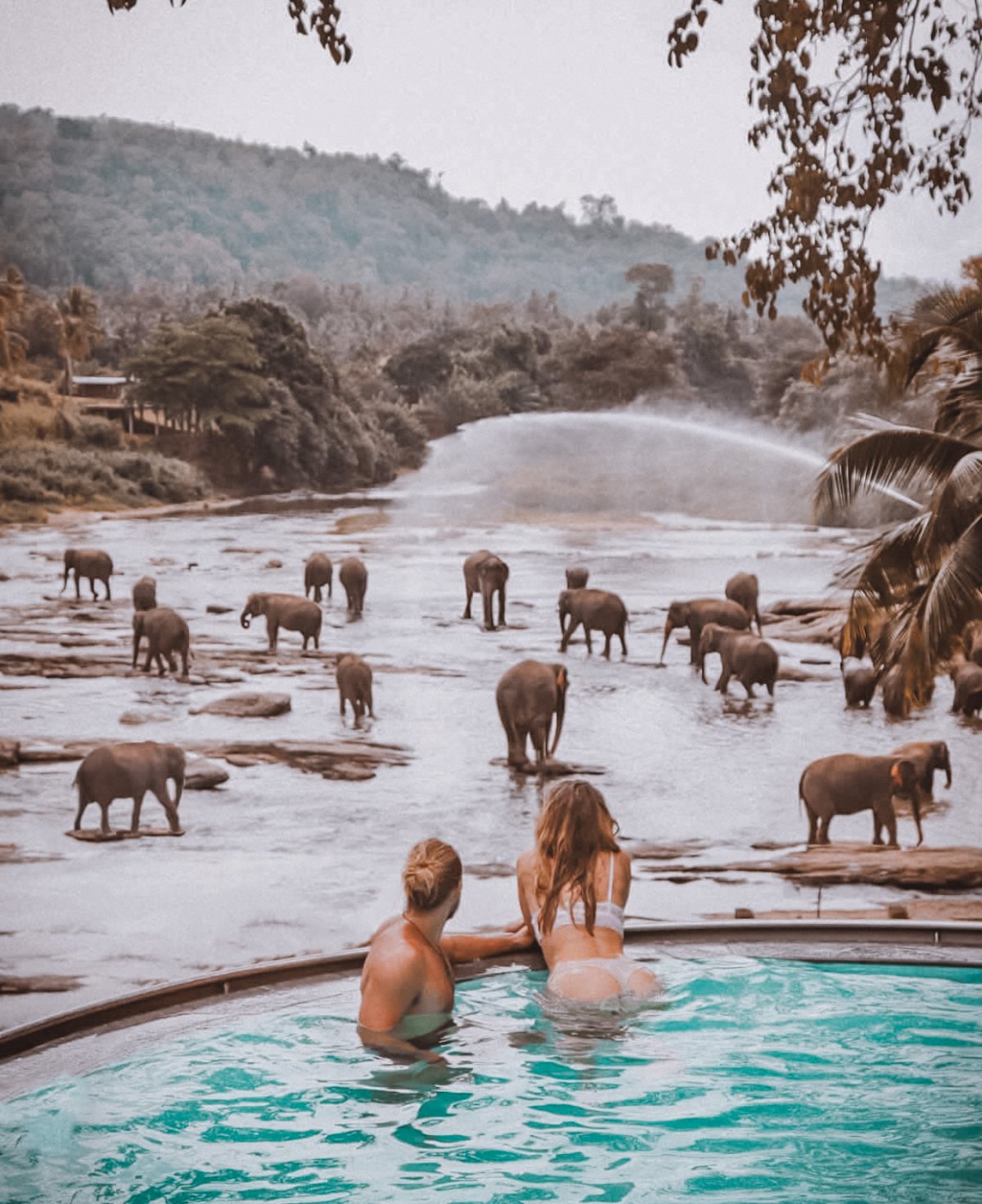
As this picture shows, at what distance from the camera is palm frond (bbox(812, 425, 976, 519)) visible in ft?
24.2

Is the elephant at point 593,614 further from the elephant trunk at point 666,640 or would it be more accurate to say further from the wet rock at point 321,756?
the wet rock at point 321,756

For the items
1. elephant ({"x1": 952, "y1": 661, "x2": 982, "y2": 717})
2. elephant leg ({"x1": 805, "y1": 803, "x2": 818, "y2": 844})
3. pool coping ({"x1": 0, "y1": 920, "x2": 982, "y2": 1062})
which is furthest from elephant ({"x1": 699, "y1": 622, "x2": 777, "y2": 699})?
pool coping ({"x1": 0, "y1": 920, "x2": 982, "y2": 1062})

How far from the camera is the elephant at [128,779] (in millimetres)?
6793

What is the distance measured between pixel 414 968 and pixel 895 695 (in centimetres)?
412

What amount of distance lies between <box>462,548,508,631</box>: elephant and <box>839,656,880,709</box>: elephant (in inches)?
72.9

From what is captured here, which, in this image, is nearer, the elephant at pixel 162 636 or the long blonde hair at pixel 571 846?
the long blonde hair at pixel 571 846

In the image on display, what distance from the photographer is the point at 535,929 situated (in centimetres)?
493

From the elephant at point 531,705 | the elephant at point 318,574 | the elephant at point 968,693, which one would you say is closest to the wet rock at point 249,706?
the elephant at point 318,574

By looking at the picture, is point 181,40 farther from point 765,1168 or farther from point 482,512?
point 765,1168

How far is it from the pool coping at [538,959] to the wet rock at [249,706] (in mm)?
2220

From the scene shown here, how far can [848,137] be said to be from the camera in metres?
7.95

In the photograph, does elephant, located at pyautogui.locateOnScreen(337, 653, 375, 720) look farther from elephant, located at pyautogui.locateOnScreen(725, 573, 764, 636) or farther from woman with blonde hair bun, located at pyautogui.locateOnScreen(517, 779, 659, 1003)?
woman with blonde hair bun, located at pyautogui.locateOnScreen(517, 779, 659, 1003)

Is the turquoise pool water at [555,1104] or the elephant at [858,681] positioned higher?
the elephant at [858,681]

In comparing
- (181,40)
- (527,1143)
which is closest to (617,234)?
(181,40)
